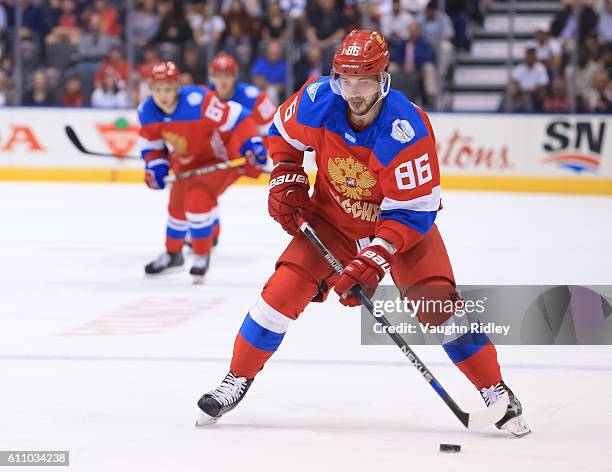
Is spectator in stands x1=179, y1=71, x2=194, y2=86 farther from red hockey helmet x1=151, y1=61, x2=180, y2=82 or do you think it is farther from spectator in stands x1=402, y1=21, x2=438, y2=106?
red hockey helmet x1=151, y1=61, x2=180, y2=82

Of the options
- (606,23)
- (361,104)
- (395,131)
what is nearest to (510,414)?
(395,131)

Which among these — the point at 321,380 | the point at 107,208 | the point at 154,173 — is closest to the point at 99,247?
the point at 154,173

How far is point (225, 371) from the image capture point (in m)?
4.18

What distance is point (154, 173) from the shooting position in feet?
21.4

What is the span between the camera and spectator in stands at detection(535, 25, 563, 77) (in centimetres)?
1141

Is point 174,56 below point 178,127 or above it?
below

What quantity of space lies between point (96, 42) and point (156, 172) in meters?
5.92

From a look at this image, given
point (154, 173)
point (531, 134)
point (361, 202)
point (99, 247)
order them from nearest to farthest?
point (361, 202)
point (154, 173)
point (99, 247)
point (531, 134)

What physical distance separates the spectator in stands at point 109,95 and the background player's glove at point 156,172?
5.20 meters

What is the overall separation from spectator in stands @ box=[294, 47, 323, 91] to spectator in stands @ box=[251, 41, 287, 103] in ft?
0.45

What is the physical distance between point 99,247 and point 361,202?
440 centimetres

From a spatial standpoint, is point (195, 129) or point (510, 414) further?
point (195, 129)

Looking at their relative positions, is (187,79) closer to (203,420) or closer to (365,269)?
(203,420)

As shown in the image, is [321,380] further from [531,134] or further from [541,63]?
[541,63]
